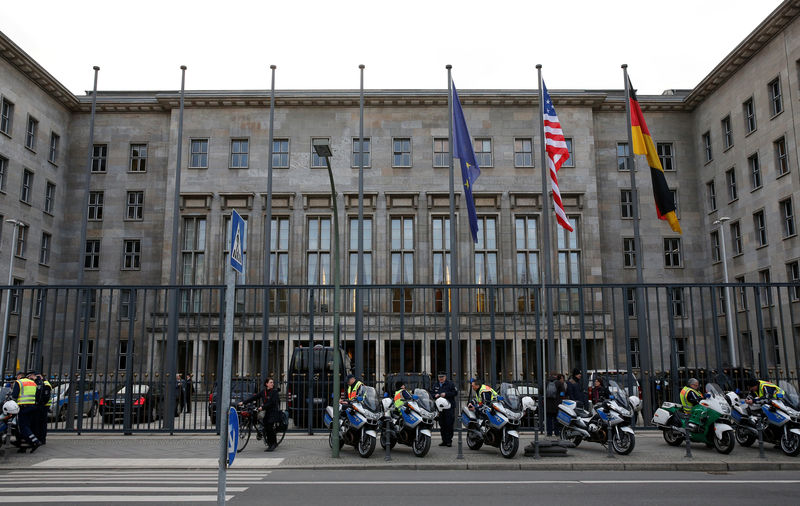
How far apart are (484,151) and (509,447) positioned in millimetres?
26078

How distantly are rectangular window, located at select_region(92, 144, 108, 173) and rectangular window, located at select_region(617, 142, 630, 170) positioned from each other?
3153 centimetres

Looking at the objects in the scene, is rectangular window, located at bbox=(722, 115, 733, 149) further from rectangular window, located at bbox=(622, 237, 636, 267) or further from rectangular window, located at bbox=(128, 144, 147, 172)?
rectangular window, located at bbox=(128, 144, 147, 172)

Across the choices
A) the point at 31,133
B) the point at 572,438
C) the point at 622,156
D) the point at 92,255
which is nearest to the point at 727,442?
the point at 572,438

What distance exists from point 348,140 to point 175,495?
29.9 metres

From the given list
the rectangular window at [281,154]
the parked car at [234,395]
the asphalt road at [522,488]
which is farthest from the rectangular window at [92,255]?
the asphalt road at [522,488]

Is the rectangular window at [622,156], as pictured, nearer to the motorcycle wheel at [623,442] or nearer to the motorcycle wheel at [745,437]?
the motorcycle wheel at [745,437]

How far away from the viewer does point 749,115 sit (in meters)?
35.9

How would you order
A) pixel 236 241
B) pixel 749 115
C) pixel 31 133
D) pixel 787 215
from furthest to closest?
pixel 31 133 < pixel 749 115 < pixel 787 215 < pixel 236 241

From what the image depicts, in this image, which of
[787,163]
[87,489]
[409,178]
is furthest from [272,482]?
[787,163]

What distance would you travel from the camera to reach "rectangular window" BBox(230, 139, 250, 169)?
38062mm

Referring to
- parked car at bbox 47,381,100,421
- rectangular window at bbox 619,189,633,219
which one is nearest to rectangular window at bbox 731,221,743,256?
rectangular window at bbox 619,189,633,219

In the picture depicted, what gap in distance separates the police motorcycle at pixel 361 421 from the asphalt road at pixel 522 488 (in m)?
1.61

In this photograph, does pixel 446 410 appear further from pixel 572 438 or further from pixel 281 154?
pixel 281 154

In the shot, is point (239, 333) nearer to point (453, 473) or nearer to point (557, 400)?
point (557, 400)
